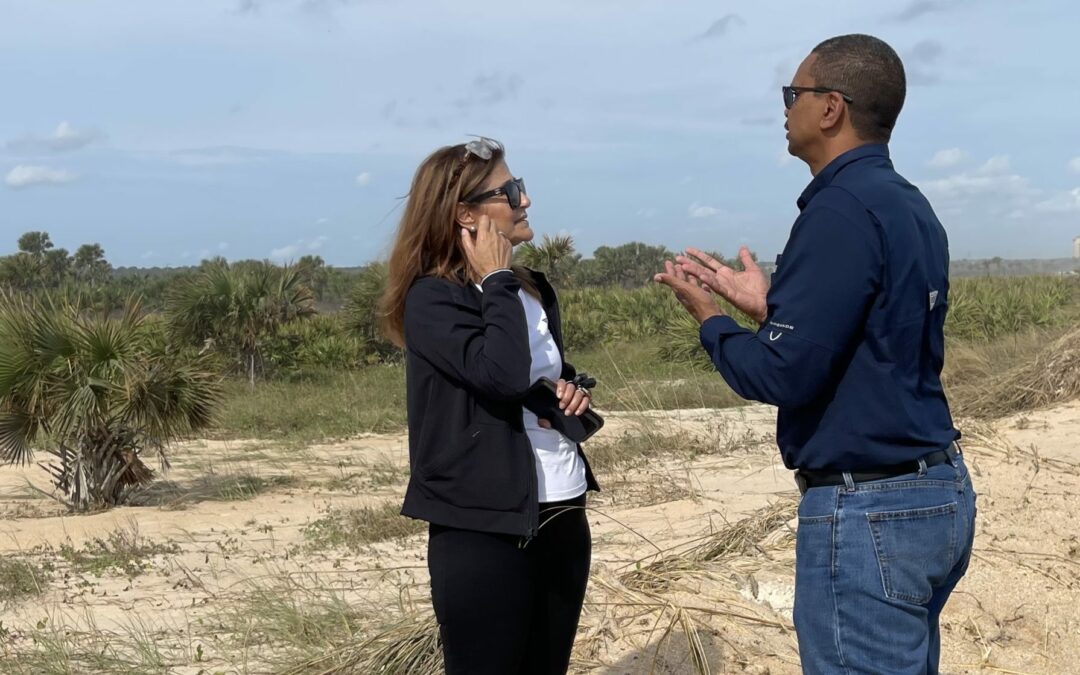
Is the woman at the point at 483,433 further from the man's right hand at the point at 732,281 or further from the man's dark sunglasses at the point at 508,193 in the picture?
the man's right hand at the point at 732,281

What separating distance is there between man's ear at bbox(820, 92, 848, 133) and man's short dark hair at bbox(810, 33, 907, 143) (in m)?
0.02

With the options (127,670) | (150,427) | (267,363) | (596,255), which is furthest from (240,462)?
(596,255)

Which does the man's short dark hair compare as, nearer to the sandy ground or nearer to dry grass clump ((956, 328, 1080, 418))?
the sandy ground

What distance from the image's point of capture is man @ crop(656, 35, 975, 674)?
6.77 feet

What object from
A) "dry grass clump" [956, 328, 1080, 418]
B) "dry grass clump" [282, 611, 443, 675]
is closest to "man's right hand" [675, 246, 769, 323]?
"dry grass clump" [282, 611, 443, 675]

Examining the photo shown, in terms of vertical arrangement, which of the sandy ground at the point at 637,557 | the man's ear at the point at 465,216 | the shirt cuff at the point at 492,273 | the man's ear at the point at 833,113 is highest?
the man's ear at the point at 833,113

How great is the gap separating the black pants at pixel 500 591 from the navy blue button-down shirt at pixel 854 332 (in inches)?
26.9

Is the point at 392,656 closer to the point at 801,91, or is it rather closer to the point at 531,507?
the point at 531,507

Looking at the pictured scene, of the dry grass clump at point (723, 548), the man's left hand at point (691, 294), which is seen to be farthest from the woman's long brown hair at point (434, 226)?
the dry grass clump at point (723, 548)

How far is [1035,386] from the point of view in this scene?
9.80m

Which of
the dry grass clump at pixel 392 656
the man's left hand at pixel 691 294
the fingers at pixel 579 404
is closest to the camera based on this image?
the man's left hand at pixel 691 294

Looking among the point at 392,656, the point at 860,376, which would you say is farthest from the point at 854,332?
the point at 392,656

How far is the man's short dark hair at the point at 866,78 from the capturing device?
2.20m

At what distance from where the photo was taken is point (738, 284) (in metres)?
2.56
